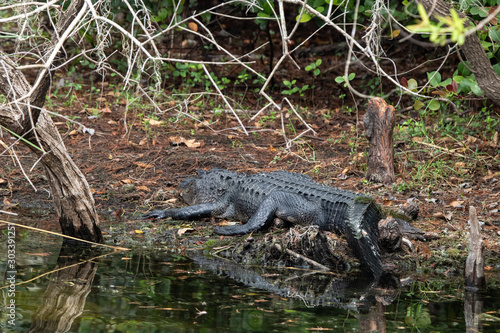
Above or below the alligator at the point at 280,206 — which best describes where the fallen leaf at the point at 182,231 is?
below

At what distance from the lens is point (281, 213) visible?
4727mm

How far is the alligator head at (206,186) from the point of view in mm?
5359

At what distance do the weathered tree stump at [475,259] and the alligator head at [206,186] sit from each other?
2520 millimetres

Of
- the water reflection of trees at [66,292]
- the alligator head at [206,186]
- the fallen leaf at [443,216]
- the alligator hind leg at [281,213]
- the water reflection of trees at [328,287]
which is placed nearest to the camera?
the water reflection of trees at [66,292]

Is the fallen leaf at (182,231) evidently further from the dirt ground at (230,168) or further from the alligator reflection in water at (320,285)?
the alligator reflection in water at (320,285)

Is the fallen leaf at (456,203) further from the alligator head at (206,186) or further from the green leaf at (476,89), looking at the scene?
the alligator head at (206,186)

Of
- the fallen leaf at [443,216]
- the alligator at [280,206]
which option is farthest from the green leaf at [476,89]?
the alligator at [280,206]

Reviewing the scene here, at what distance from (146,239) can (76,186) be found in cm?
90

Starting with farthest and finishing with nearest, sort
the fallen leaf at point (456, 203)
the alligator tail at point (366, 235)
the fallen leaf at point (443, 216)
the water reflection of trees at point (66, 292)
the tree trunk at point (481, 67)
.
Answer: the tree trunk at point (481, 67) < the fallen leaf at point (456, 203) < the fallen leaf at point (443, 216) < the alligator tail at point (366, 235) < the water reflection of trees at point (66, 292)

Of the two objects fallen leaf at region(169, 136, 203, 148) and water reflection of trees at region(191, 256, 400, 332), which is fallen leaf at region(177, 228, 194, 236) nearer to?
water reflection of trees at region(191, 256, 400, 332)

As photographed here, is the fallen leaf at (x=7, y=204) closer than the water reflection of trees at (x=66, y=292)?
No

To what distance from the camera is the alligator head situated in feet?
17.6

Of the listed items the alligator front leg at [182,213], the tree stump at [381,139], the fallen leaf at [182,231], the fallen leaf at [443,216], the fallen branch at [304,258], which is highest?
the tree stump at [381,139]

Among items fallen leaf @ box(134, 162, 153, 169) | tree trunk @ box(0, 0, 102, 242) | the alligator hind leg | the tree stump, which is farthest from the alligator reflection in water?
fallen leaf @ box(134, 162, 153, 169)
